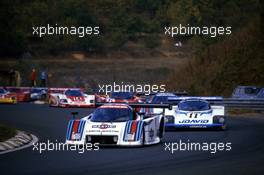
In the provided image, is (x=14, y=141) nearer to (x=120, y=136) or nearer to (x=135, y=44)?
(x=120, y=136)

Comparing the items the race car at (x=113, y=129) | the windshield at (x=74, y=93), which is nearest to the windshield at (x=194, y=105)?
the race car at (x=113, y=129)

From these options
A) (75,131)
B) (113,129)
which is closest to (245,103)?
(113,129)

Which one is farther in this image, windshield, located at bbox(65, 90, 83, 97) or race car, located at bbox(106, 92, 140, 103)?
windshield, located at bbox(65, 90, 83, 97)

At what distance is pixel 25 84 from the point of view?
67.7 m

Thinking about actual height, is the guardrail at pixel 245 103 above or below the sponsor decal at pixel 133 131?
below

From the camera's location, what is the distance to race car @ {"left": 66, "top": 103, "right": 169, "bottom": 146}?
2019 centimetres

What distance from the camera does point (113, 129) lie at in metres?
20.3

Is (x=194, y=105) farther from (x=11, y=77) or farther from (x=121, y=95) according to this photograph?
(x=11, y=77)

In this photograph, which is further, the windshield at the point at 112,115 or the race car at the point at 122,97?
the race car at the point at 122,97

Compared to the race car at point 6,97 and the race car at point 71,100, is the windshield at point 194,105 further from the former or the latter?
the race car at point 6,97

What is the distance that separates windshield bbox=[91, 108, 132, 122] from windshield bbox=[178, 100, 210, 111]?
6209 mm

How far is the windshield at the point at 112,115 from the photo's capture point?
2116cm

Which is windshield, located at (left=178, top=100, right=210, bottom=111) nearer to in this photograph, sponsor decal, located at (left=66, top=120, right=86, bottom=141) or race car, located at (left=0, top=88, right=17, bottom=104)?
sponsor decal, located at (left=66, top=120, right=86, bottom=141)

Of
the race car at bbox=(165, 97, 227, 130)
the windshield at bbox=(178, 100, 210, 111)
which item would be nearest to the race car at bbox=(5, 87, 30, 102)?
the windshield at bbox=(178, 100, 210, 111)
